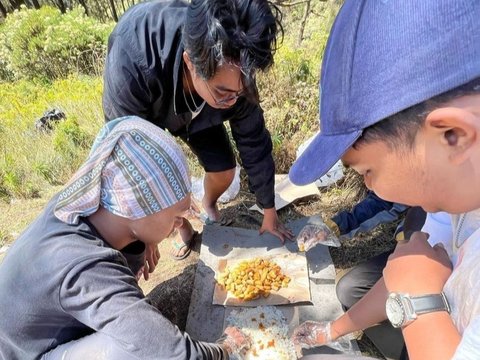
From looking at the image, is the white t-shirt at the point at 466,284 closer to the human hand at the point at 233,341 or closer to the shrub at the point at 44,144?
the human hand at the point at 233,341

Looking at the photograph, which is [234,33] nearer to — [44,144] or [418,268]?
[418,268]

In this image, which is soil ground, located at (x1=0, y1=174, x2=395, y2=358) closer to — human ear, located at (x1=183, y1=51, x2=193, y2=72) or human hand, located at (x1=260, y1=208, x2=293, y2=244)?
human hand, located at (x1=260, y1=208, x2=293, y2=244)

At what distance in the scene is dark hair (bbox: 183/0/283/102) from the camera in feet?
5.17

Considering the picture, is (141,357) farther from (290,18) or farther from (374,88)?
(290,18)

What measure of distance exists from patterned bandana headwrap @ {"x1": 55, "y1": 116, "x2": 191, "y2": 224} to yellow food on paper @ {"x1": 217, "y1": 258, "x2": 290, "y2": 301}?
3.49ft

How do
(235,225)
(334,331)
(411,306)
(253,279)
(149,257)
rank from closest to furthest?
(411,306) < (334,331) < (149,257) < (253,279) < (235,225)

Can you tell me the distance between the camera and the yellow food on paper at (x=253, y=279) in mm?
2301

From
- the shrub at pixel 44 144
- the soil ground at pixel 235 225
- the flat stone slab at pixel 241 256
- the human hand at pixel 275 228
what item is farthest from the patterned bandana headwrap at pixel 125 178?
the shrub at pixel 44 144

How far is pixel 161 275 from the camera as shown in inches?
104

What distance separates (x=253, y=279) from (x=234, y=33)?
1419mm

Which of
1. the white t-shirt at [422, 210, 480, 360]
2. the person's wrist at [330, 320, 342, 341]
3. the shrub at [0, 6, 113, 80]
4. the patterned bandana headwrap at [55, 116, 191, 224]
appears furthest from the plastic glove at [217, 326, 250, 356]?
the shrub at [0, 6, 113, 80]

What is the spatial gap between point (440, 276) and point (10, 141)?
4.84m

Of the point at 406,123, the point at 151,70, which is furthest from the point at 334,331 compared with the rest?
the point at 151,70

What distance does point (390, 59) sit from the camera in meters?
0.69
